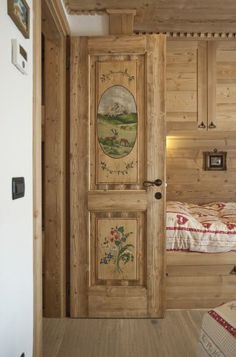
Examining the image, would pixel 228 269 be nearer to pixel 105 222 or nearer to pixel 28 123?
pixel 105 222

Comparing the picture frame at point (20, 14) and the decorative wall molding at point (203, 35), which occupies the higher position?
the decorative wall molding at point (203, 35)

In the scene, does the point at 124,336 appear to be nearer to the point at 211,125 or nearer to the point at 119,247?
the point at 119,247

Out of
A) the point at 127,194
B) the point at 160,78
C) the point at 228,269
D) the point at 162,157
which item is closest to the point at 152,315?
the point at 228,269

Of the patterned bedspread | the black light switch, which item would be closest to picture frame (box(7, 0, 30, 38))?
the black light switch

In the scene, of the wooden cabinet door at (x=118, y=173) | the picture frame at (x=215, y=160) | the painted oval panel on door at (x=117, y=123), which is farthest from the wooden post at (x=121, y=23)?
the picture frame at (x=215, y=160)

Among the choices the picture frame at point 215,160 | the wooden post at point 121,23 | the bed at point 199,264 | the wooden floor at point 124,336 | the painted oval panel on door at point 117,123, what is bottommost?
the wooden floor at point 124,336

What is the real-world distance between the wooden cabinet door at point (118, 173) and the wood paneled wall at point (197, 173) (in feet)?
4.69

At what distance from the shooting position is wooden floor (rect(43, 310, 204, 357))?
1.98m

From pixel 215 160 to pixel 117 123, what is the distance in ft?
5.98

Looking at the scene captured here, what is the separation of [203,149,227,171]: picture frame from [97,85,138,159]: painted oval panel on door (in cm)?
167

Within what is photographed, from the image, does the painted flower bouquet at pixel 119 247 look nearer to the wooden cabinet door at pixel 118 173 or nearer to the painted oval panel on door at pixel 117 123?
the wooden cabinet door at pixel 118 173

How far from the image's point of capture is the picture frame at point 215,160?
3781 millimetres

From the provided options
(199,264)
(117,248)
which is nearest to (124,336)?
(117,248)

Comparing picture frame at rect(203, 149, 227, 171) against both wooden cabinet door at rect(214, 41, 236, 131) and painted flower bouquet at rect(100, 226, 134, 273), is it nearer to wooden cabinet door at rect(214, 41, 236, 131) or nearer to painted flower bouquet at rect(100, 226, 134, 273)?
wooden cabinet door at rect(214, 41, 236, 131)
